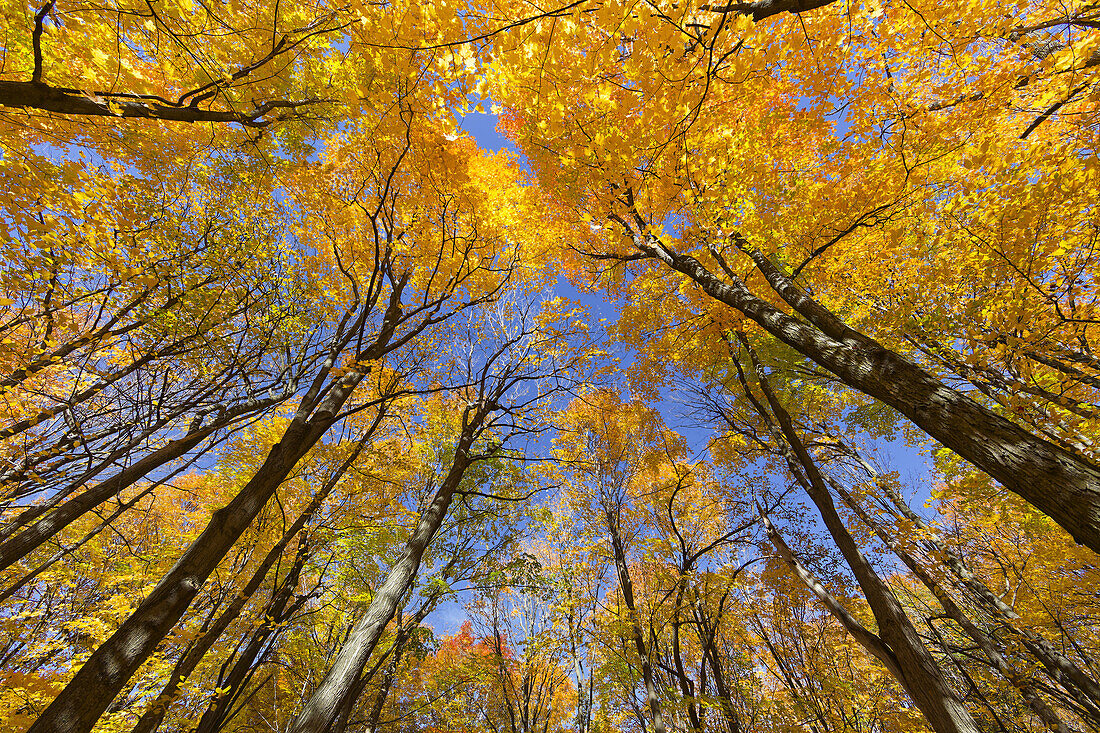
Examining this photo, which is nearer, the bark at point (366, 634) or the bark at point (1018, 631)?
the bark at point (366, 634)

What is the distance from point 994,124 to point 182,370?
15.2 metres

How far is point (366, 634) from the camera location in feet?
12.8

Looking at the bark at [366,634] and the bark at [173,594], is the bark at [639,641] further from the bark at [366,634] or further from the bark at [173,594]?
the bark at [173,594]

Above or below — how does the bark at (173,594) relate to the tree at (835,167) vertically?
below

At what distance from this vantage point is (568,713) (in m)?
14.4

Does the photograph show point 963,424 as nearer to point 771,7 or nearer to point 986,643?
point 771,7

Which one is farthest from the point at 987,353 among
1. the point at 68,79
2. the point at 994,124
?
the point at 68,79

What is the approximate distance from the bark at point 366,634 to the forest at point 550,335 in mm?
40

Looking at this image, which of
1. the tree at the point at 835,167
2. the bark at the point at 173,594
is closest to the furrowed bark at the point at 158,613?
the bark at the point at 173,594

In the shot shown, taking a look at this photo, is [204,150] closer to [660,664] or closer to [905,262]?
[660,664]

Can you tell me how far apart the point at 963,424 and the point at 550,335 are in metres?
5.41

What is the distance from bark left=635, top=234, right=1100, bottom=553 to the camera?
203 cm

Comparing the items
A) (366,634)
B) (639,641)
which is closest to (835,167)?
(639,641)

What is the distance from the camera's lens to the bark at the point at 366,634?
11.6 ft
